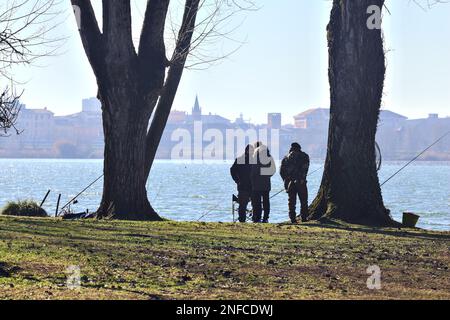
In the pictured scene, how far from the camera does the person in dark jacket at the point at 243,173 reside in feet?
63.1

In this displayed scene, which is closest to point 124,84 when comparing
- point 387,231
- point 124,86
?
point 124,86

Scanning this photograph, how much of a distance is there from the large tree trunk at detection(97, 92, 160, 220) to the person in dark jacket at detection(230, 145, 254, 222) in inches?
102

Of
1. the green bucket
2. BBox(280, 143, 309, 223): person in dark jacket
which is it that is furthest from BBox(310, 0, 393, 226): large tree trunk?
BBox(280, 143, 309, 223): person in dark jacket

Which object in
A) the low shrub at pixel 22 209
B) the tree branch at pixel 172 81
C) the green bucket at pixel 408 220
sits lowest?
the low shrub at pixel 22 209

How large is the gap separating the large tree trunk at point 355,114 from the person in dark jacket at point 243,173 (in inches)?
113

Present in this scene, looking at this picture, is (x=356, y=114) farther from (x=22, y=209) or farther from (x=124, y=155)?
(x=22, y=209)

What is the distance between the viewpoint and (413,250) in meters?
12.7

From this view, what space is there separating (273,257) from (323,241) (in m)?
2.06

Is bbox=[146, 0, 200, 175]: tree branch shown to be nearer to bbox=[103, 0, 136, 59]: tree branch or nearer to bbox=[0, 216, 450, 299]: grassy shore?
bbox=[103, 0, 136, 59]: tree branch

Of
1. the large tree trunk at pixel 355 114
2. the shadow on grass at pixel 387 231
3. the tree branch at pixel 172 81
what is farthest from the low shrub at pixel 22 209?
the large tree trunk at pixel 355 114

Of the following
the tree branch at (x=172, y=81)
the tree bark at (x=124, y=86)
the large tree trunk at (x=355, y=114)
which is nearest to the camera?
the large tree trunk at (x=355, y=114)

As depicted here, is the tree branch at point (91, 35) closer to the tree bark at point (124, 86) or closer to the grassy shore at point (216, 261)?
the tree bark at point (124, 86)

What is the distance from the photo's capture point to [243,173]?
19.4 meters
